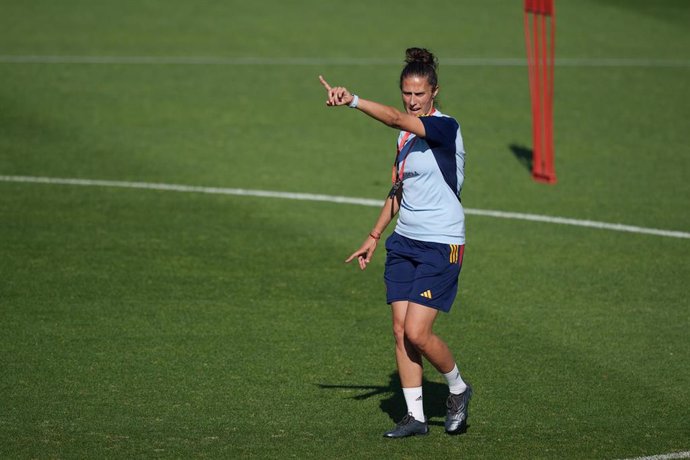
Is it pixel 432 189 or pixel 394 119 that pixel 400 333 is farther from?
pixel 394 119

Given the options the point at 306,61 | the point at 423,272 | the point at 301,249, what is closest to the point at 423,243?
the point at 423,272

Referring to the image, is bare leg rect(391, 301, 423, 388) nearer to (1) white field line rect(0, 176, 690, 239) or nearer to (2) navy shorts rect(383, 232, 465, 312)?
(2) navy shorts rect(383, 232, 465, 312)

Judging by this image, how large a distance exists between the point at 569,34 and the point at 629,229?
36.5 feet

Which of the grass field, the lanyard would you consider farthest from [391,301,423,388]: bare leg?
the lanyard

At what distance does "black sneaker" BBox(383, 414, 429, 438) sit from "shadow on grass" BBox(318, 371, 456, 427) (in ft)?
1.19

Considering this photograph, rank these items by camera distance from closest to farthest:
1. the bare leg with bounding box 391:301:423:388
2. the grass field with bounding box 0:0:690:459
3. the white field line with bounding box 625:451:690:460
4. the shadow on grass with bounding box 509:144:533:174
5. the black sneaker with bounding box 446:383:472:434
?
the white field line with bounding box 625:451:690:460
the bare leg with bounding box 391:301:423:388
the black sneaker with bounding box 446:383:472:434
the grass field with bounding box 0:0:690:459
the shadow on grass with bounding box 509:144:533:174

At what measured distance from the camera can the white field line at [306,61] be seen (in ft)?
68.5

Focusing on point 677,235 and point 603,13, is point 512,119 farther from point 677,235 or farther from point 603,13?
point 603,13

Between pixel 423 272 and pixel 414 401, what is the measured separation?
0.87 m

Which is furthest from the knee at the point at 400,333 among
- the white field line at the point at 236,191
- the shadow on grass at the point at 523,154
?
the shadow on grass at the point at 523,154

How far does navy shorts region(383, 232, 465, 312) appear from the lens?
24.8 ft

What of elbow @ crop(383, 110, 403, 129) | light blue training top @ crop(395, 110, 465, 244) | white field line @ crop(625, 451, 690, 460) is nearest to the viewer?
elbow @ crop(383, 110, 403, 129)

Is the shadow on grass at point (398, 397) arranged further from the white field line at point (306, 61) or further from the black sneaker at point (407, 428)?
the white field line at point (306, 61)

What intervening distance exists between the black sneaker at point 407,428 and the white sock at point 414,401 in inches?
1.3
